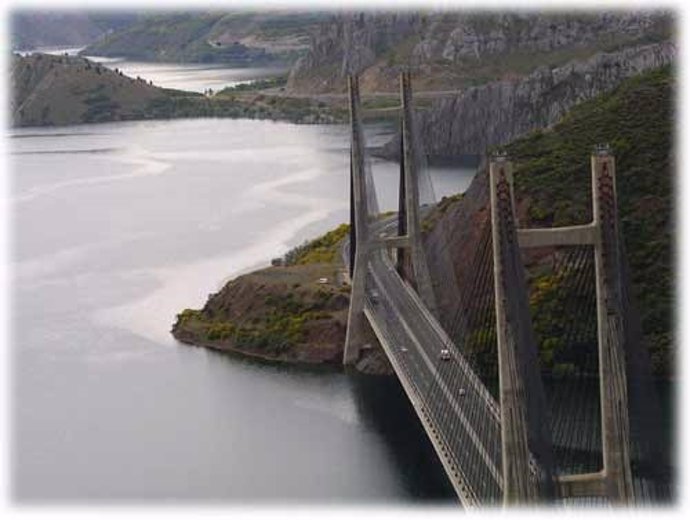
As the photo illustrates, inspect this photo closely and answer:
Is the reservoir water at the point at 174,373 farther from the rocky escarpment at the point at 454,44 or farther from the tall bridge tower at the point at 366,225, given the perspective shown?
the rocky escarpment at the point at 454,44

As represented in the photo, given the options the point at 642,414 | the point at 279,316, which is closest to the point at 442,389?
the point at 642,414

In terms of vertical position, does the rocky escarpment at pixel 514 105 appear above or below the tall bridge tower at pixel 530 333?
above

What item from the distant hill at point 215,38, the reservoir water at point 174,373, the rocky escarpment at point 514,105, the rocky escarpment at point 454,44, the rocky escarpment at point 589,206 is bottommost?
the reservoir water at point 174,373

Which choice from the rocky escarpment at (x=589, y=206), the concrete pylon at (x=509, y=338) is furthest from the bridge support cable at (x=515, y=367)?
the rocky escarpment at (x=589, y=206)

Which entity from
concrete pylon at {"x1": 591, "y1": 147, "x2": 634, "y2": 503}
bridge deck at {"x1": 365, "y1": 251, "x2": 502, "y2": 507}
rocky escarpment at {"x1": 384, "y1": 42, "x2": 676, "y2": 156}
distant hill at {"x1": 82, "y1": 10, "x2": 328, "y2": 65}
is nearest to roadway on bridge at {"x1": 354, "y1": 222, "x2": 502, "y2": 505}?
bridge deck at {"x1": 365, "y1": 251, "x2": 502, "y2": 507}

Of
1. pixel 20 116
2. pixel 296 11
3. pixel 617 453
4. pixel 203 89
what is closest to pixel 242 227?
pixel 617 453

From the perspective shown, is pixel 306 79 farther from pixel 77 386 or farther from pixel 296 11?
pixel 77 386
